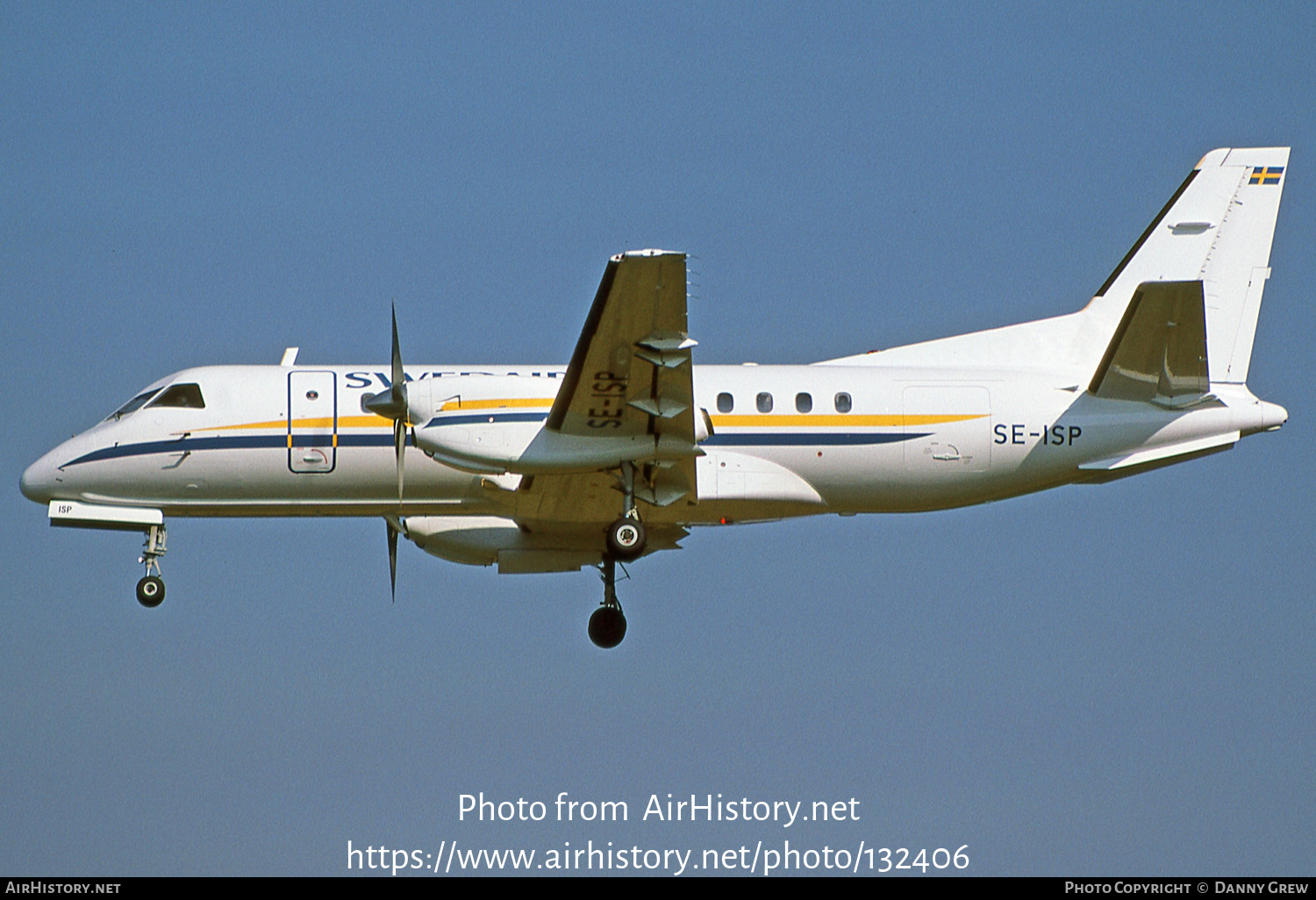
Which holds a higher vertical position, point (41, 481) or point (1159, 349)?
point (1159, 349)

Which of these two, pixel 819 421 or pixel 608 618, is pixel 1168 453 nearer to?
pixel 819 421

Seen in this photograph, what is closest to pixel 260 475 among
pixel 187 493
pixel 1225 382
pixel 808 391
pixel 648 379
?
pixel 187 493

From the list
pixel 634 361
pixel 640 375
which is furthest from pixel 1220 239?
pixel 634 361

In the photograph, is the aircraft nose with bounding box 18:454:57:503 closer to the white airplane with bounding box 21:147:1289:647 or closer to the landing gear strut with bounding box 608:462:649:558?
the white airplane with bounding box 21:147:1289:647

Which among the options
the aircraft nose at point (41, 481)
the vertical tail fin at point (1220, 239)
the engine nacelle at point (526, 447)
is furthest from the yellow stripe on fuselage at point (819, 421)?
the aircraft nose at point (41, 481)

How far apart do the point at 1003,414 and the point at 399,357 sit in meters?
7.78

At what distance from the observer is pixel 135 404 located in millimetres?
19641

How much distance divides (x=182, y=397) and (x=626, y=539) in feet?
19.9

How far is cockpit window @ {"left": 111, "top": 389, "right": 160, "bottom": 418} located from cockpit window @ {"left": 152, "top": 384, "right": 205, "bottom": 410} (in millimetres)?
175

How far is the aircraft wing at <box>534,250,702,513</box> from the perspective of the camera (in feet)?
50.9

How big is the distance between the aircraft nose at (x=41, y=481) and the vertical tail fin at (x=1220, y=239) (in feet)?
46.9

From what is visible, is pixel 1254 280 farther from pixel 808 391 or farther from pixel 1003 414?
pixel 808 391

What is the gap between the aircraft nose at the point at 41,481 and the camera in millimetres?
19328

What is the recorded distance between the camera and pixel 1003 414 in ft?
64.6
